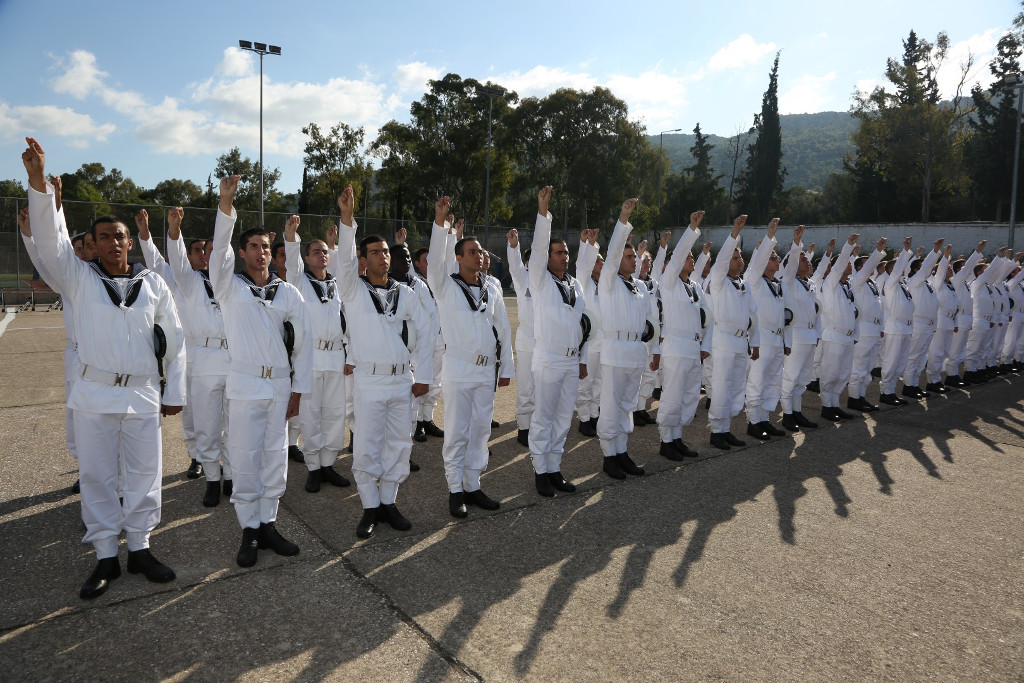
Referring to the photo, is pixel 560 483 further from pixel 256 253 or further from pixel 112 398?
pixel 112 398

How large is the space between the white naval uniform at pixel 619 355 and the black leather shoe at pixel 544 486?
2.84 ft

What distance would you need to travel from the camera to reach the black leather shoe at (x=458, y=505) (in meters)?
5.43

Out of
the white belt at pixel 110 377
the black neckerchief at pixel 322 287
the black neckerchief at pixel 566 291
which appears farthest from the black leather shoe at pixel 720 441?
the white belt at pixel 110 377

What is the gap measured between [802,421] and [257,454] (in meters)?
7.26

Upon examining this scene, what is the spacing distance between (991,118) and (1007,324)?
4239 cm

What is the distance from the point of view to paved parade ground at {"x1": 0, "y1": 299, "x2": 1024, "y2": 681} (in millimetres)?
3455

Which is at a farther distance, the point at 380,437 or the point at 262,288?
the point at 380,437

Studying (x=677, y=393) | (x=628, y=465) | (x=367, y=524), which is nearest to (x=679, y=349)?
(x=677, y=393)

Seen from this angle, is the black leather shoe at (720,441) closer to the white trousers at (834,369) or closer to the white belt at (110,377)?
the white trousers at (834,369)

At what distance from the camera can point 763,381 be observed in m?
8.48

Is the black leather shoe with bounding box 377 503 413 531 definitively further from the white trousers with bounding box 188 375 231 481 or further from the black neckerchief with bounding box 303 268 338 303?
the black neckerchief with bounding box 303 268 338 303

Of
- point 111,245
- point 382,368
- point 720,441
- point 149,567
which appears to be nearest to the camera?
point 149,567

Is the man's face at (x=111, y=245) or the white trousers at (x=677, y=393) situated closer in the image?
the man's face at (x=111, y=245)

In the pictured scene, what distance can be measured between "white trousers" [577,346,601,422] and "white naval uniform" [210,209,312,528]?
4524 millimetres
